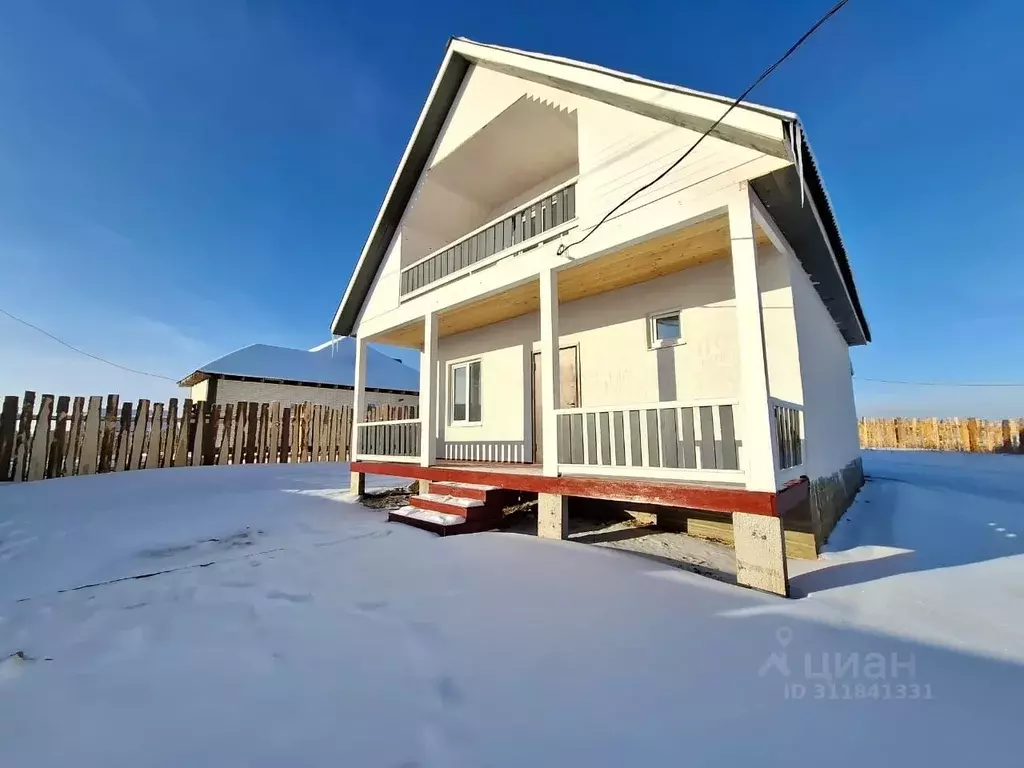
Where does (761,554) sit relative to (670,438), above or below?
below

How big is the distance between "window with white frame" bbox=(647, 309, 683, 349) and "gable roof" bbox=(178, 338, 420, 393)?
46.9 feet

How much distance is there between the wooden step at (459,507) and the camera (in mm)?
5742

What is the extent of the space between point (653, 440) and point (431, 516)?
3287mm

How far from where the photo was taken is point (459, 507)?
5777mm

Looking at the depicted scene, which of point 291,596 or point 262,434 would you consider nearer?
point 291,596

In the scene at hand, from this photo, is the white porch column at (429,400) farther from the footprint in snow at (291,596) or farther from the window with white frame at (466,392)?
the footprint in snow at (291,596)

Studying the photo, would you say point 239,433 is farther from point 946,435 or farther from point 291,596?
point 946,435

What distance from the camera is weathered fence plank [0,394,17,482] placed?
9031mm

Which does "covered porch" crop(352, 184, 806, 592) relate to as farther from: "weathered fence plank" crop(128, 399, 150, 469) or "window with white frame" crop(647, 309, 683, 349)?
"weathered fence plank" crop(128, 399, 150, 469)

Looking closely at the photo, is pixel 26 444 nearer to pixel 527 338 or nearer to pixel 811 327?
pixel 527 338

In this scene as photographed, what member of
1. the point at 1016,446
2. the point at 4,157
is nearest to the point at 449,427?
the point at 4,157

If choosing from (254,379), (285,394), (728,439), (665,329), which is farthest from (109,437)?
(728,439)

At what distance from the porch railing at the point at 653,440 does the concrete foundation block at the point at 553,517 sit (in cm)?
44

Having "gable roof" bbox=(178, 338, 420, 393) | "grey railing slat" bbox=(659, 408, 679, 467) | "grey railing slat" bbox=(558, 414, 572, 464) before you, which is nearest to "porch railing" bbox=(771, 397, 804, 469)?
"grey railing slat" bbox=(659, 408, 679, 467)
